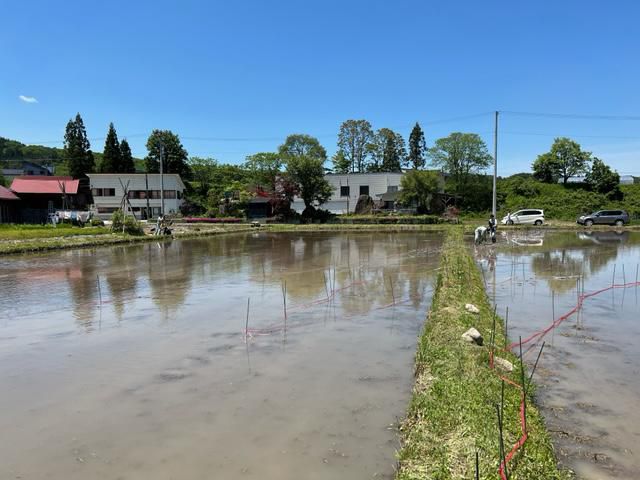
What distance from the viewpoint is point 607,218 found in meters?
32.2

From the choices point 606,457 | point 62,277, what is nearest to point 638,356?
point 606,457

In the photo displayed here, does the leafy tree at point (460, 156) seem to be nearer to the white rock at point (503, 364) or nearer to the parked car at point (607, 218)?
the parked car at point (607, 218)

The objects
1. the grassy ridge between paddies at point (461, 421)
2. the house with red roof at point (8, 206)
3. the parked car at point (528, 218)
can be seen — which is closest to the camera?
the grassy ridge between paddies at point (461, 421)

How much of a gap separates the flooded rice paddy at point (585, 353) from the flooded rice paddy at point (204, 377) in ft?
5.17

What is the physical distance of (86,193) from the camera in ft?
155

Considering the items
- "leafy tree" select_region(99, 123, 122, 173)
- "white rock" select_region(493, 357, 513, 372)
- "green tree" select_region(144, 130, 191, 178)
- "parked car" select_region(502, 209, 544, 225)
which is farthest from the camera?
"green tree" select_region(144, 130, 191, 178)

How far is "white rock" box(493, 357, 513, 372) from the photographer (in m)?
4.85

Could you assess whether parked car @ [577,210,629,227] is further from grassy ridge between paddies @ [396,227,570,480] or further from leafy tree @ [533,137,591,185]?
grassy ridge between paddies @ [396,227,570,480]

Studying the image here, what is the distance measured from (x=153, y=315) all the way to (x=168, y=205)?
40.8 meters

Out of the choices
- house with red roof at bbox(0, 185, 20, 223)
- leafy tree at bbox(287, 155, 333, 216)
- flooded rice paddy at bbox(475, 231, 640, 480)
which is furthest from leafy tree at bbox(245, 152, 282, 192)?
flooded rice paddy at bbox(475, 231, 640, 480)

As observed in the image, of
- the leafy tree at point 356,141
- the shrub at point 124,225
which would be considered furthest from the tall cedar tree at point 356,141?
the shrub at point 124,225

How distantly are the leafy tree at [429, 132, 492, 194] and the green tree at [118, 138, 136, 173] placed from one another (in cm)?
3653

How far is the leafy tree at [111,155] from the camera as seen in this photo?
50.2 m

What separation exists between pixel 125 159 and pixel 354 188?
28.7 metres
